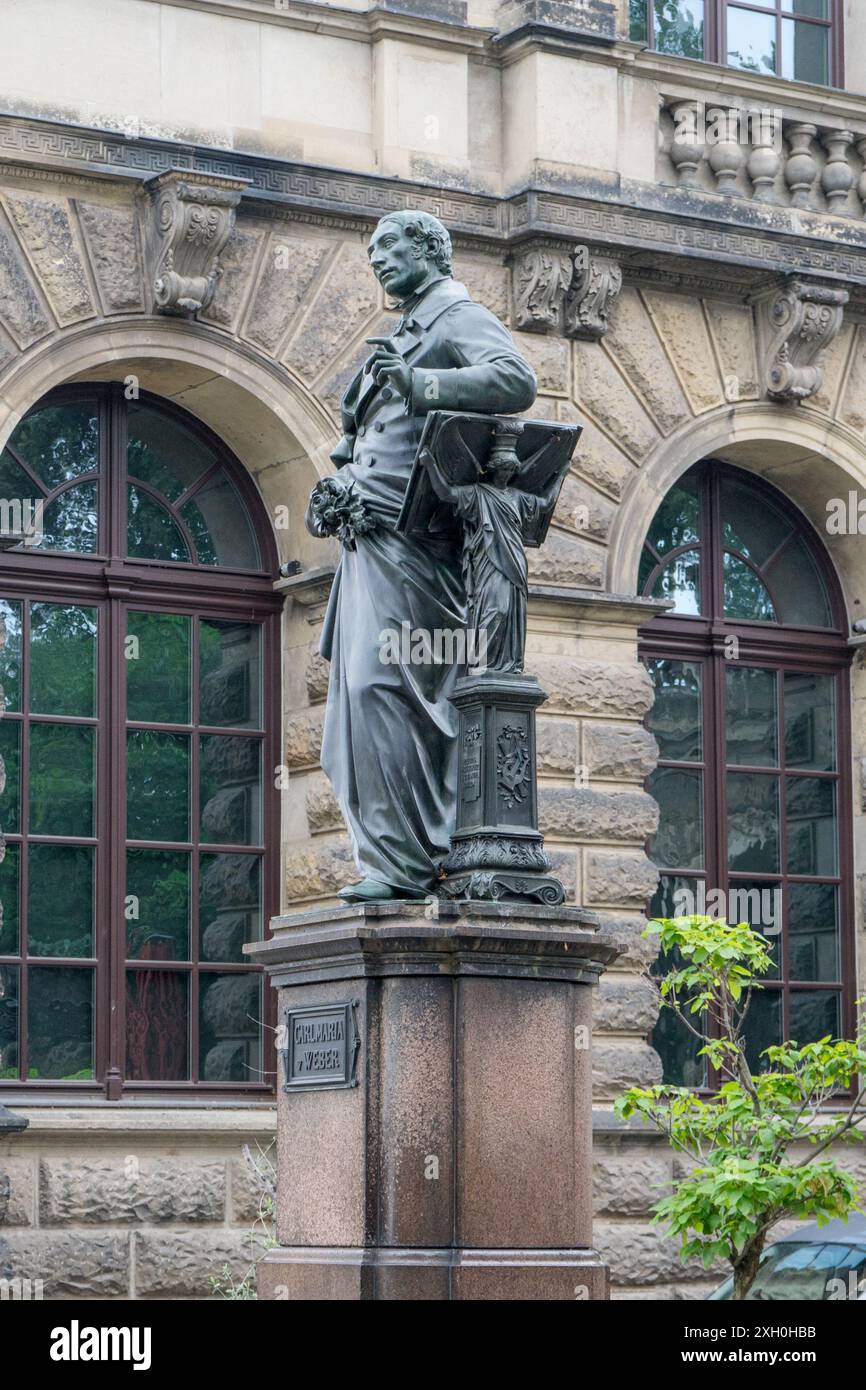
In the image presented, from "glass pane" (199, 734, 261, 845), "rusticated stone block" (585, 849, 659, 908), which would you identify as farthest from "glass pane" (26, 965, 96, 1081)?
"rusticated stone block" (585, 849, 659, 908)

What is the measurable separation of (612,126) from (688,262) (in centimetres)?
95

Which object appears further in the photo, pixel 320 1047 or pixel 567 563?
pixel 567 563

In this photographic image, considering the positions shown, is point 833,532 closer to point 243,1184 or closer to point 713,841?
point 713,841

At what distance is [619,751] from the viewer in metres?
16.5

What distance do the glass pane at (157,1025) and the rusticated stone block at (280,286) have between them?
3651 mm

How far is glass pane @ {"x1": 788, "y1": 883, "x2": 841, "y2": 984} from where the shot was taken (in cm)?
1802

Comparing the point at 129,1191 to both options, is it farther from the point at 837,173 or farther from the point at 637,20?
the point at 637,20

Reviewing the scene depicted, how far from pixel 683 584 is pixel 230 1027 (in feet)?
14.0

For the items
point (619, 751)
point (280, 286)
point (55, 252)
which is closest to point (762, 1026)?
point (619, 751)

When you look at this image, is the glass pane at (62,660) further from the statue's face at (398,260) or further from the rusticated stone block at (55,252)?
the statue's face at (398,260)

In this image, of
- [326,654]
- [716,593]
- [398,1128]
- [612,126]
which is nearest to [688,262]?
[612,126]

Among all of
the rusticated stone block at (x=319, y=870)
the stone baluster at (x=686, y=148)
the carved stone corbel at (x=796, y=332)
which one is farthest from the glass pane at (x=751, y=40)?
the rusticated stone block at (x=319, y=870)

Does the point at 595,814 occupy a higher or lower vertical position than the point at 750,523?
lower

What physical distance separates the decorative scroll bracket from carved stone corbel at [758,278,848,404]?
124cm
